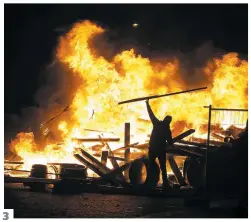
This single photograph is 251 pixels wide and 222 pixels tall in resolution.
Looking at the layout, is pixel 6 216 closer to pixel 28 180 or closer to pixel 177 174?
pixel 28 180

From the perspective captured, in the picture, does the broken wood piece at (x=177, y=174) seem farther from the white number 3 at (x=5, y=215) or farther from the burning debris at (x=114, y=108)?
the white number 3 at (x=5, y=215)

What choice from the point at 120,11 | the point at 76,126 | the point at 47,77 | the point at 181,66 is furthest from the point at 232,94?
the point at 47,77

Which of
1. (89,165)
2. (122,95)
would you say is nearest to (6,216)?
(89,165)

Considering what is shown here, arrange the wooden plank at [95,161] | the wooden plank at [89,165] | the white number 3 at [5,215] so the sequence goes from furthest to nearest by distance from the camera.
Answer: the wooden plank at [95,161], the wooden plank at [89,165], the white number 3 at [5,215]

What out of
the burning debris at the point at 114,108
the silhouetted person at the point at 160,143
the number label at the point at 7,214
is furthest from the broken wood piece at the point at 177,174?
the number label at the point at 7,214

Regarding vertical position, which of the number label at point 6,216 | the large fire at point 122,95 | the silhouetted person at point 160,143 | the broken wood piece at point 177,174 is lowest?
the number label at point 6,216

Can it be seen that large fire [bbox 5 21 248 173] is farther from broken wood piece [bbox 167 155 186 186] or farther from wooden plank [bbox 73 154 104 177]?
broken wood piece [bbox 167 155 186 186]

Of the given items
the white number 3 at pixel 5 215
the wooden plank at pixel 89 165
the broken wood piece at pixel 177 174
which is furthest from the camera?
the wooden plank at pixel 89 165

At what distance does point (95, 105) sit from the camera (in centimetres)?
1355

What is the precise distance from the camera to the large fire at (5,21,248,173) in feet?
44.3

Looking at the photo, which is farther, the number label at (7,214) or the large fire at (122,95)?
the large fire at (122,95)

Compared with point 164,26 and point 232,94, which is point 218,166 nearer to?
Answer: point 232,94

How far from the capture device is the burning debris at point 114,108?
12578mm

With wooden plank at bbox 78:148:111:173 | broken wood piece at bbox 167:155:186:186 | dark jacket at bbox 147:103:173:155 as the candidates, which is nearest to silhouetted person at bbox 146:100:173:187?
dark jacket at bbox 147:103:173:155
